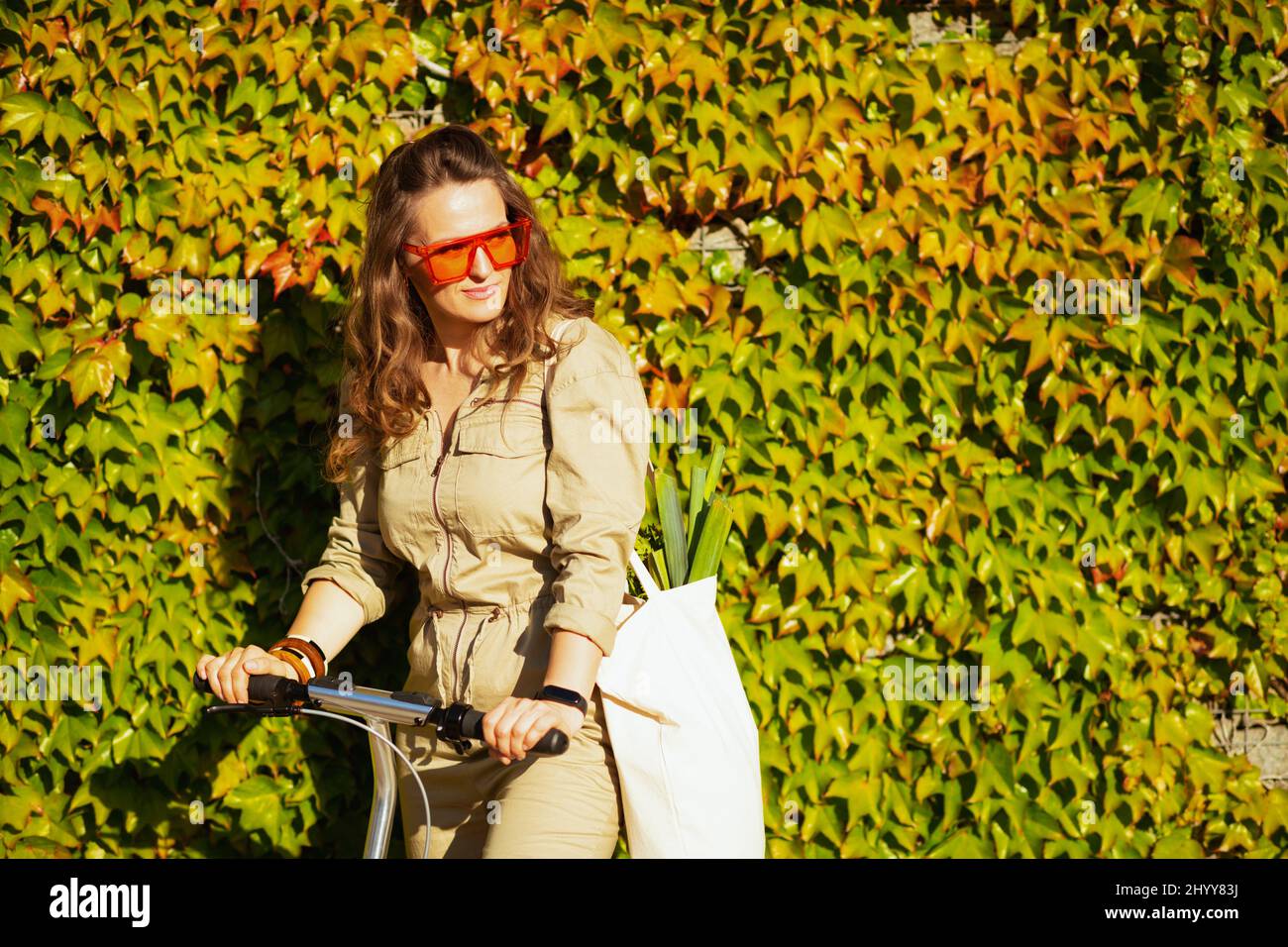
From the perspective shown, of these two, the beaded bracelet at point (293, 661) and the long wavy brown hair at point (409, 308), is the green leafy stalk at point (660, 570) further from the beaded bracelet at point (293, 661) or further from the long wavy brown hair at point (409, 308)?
the beaded bracelet at point (293, 661)

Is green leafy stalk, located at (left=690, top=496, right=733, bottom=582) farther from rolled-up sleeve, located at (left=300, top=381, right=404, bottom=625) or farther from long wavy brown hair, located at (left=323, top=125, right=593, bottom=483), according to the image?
rolled-up sleeve, located at (left=300, top=381, right=404, bottom=625)

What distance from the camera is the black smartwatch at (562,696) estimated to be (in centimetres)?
187

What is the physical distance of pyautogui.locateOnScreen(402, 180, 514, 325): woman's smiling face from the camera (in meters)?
2.12

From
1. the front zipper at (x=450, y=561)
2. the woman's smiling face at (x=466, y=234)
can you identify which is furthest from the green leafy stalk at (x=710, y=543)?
the woman's smiling face at (x=466, y=234)

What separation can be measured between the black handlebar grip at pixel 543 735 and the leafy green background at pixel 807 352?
131 centimetres

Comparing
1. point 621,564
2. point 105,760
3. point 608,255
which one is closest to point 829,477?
point 608,255

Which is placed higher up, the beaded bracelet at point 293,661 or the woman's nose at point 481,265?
the woman's nose at point 481,265

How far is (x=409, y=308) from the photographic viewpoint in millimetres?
2316

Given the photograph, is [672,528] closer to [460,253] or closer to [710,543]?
[710,543]

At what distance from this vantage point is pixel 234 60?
299 cm

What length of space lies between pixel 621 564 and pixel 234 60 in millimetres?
1937

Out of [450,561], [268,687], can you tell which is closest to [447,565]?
[450,561]

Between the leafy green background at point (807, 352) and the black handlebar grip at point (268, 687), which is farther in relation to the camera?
the leafy green background at point (807, 352)

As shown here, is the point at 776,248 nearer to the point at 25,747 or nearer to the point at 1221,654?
the point at 1221,654
